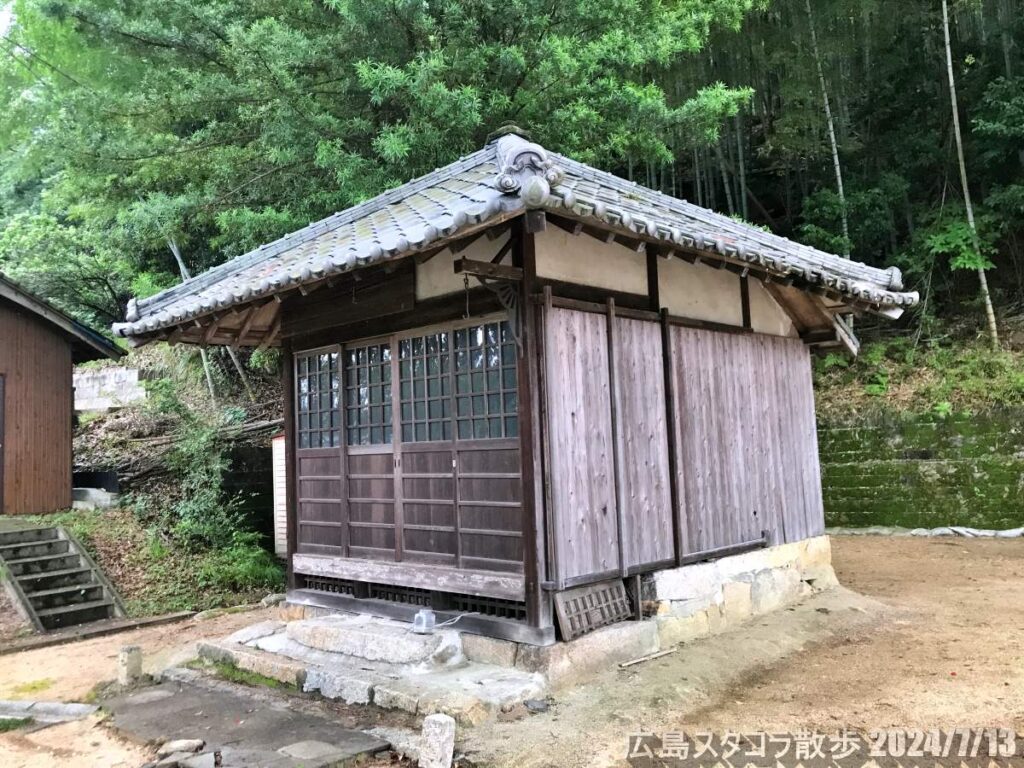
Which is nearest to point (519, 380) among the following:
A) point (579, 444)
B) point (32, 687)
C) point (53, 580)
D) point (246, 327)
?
point (579, 444)

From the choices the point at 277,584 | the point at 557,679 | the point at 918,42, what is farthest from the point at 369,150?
the point at 918,42

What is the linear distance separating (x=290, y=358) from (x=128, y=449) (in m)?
8.40

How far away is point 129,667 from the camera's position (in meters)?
6.71

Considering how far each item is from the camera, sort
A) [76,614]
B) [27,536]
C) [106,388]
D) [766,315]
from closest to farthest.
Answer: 1. [766,315]
2. [76,614]
3. [27,536]
4. [106,388]

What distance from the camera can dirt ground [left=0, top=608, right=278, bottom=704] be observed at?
686 centimetres

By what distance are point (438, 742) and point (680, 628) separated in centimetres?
303

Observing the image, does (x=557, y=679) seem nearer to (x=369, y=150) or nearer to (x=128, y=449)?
(x=369, y=150)

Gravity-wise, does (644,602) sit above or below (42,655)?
above

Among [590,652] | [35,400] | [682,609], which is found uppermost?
[35,400]

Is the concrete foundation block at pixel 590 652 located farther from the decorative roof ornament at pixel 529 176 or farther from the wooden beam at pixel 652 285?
the decorative roof ornament at pixel 529 176

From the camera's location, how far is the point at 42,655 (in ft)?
26.7

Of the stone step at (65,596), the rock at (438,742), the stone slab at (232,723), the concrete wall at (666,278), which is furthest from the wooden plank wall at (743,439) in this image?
the stone step at (65,596)

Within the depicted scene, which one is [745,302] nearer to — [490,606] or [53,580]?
[490,606]

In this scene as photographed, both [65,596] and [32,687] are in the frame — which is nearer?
[32,687]
